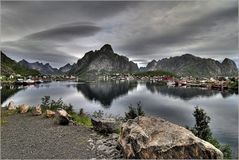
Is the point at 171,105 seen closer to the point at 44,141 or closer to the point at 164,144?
the point at 44,141

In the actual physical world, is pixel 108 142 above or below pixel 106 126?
below

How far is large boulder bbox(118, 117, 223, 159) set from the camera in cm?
1391

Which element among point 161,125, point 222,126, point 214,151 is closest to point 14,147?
point 161,125

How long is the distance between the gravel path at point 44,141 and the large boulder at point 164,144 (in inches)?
103

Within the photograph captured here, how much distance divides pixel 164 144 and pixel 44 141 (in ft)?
30.0

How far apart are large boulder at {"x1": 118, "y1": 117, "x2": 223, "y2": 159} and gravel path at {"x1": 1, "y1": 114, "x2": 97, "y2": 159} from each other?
2.62 metres

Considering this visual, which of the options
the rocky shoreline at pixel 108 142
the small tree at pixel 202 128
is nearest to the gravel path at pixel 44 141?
the rocky shoreline at pixel 108 142

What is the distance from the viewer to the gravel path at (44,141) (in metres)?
15.8

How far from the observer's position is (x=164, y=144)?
1416 cm

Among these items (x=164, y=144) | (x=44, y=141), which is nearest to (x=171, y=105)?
(x=44, y=141)

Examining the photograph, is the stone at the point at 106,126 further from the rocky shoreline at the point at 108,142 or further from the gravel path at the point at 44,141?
the gravel path at the point at 44,141

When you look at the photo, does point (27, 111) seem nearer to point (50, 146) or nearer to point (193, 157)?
point (50, 146)

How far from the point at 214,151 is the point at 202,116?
13.7 meters

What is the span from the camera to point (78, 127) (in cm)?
2369
